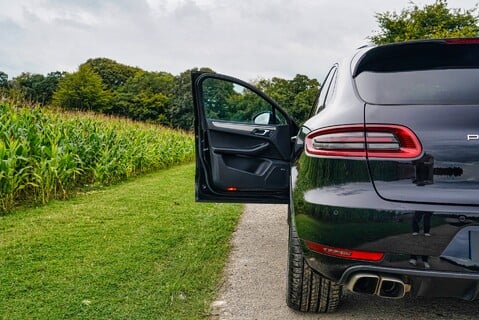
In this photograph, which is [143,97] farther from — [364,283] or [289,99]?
[364,283]

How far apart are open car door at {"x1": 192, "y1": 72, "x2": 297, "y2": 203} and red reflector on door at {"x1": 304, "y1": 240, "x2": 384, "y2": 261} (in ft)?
5.06

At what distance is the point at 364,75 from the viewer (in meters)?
1.92

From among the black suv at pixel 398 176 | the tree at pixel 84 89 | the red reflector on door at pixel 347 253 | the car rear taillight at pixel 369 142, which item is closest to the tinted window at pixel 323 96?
the black suv at pixel 398 176

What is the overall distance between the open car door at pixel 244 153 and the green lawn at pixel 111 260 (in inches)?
26.1

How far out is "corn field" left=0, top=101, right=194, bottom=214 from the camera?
16.6ft

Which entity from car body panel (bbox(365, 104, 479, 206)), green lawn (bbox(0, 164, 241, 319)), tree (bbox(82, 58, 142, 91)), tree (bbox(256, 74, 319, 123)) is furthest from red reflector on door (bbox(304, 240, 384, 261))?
tree (bbox(82, 58, 142, 91))

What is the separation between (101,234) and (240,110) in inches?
75.8

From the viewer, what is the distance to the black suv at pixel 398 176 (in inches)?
60.4

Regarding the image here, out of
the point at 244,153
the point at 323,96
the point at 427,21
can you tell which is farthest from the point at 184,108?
the point at 427,21

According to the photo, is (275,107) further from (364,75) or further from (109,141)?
(109,141)

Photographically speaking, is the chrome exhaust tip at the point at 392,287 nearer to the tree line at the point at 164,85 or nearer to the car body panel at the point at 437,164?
the car body panel at the point at 437,164

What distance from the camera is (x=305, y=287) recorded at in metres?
2.21

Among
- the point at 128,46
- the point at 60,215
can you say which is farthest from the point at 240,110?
the point at 128,46

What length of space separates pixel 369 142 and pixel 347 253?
19.0 inches
